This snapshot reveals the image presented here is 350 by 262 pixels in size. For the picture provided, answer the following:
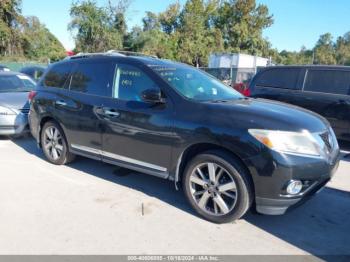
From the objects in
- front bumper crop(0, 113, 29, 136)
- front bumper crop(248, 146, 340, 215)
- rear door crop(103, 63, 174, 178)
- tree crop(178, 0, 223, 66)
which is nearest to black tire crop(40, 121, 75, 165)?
rear door crop(103, 63, 174, 178)

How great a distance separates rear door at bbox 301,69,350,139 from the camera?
6.69m

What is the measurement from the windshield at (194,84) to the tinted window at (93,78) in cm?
78

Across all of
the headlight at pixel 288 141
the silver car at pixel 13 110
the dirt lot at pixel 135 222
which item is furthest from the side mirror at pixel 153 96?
the silver car at pixel 13 110

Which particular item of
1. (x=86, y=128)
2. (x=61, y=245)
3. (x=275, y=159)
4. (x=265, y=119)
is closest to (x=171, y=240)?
(x=61, y=245)

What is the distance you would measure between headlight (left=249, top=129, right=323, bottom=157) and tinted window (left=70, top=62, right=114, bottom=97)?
7.41ft

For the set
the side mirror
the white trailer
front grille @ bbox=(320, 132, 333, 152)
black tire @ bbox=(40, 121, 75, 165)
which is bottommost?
black tire @ bbox=(40, 121, 75, 165)

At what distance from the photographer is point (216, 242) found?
332cm

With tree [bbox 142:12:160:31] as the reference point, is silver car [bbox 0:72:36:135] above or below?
below

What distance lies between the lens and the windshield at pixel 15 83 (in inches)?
323

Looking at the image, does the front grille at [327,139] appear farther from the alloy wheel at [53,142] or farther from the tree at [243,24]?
the tree at [243,24]

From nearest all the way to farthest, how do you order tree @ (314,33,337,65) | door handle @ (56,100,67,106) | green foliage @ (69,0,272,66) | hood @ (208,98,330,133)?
hood @ (208,98,330,133) → door handle @ (56,100,67,106) → green foliage @ (69,0,272,66) → tree @ (314,33,337,65)

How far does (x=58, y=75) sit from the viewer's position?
5547 mm

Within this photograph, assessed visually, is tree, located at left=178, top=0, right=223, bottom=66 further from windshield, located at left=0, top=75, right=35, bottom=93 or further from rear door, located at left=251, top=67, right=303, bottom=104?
rear door, located at left=251, top=67, right=303, bottom=104

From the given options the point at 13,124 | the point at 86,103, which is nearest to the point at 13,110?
the point at 13,124
